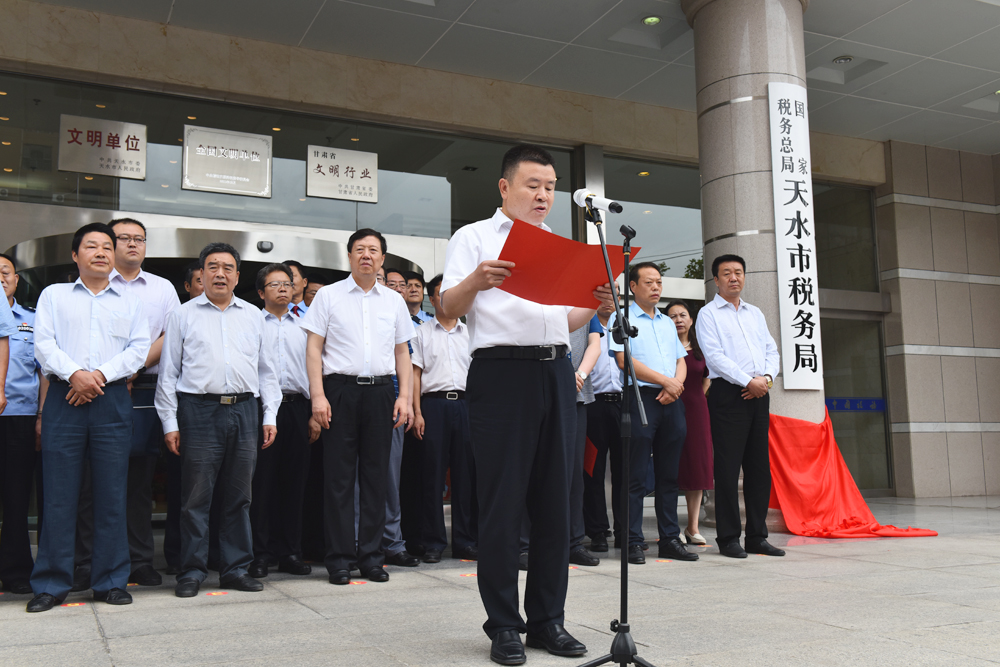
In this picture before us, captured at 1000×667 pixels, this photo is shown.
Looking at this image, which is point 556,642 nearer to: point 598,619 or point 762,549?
point 598,619

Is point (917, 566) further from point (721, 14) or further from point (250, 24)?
point (250, 24)

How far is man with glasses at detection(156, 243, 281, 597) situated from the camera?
3.73 m

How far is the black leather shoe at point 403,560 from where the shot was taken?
177 inches

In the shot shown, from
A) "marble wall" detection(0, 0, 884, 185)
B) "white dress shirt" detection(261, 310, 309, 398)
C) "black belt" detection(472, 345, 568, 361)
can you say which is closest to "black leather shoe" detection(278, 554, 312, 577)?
"white dress shirt" detection(261, 310, 309, 398)

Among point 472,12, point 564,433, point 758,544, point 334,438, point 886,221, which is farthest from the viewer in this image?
point 886,221

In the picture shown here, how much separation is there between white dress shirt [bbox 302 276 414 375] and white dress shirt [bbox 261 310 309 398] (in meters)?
0.37

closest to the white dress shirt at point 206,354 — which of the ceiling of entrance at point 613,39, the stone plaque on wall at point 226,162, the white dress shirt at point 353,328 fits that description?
the white dress shirt at point 353,328

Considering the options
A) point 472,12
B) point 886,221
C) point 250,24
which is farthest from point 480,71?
point 886,221

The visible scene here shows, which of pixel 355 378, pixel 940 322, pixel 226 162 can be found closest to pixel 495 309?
pixel 355 378

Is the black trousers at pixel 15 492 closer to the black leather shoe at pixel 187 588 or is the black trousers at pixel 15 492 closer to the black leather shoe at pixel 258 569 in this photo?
the black leather shoe at pixel 187 588

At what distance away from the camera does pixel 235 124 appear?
7.24 meters

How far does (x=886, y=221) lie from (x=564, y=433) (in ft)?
29.2

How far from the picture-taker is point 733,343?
4910mm

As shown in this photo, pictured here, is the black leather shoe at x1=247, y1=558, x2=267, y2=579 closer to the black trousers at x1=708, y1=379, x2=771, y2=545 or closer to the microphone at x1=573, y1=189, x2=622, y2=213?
the black trousers at x1=708, y1=379, x2=771, y2=545
